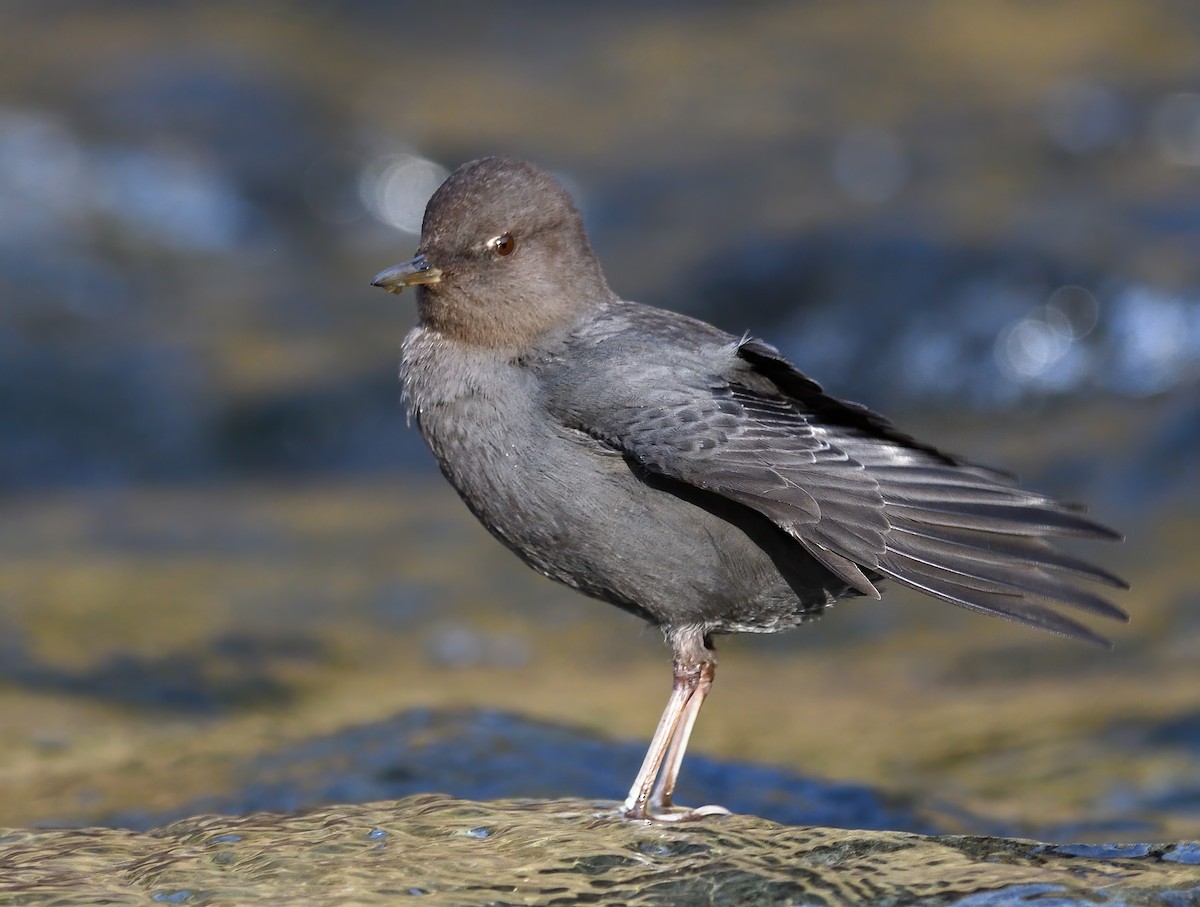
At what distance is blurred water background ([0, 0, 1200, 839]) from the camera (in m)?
6.46

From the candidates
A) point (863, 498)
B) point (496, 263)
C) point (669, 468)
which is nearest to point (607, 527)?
point (669, 468)

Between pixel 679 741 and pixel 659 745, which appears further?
pixel 679 741

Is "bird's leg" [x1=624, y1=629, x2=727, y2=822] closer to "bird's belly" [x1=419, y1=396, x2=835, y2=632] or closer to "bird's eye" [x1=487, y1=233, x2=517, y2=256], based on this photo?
"bird's belly" [x1=419, y1=396, x2=835, y2=632]

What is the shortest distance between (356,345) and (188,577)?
2.79 metres

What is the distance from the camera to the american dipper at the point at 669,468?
4363 millimetres

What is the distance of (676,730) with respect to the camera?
5172 mm

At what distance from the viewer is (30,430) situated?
10.4 meters

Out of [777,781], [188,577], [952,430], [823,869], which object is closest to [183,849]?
[823,869]

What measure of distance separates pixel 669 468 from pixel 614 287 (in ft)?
23.2

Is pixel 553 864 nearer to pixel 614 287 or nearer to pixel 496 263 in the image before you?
pixel 496 263

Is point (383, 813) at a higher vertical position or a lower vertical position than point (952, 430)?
lower

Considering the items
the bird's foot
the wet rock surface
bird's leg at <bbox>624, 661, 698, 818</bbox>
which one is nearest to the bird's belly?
bird's leg at <bbox>624, 661, 698, 818</bbox>

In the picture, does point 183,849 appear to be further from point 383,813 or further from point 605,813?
point 605,813

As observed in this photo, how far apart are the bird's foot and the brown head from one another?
57.5 inches
